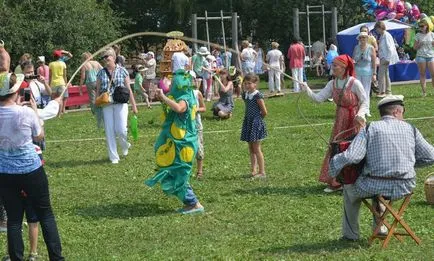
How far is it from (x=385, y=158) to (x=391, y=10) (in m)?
22.1

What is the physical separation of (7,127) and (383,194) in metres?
3.18

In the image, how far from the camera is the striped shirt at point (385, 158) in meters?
7.02

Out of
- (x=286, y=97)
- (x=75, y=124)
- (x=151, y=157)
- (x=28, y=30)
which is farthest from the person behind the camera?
(x=28, y=30)

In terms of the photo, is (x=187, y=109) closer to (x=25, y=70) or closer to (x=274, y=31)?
(x=25, y=70)

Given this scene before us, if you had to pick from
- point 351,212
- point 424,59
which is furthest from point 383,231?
point 424,59

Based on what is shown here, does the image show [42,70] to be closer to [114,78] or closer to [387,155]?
[114,78]

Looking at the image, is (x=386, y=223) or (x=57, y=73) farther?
(x=57, y=73)

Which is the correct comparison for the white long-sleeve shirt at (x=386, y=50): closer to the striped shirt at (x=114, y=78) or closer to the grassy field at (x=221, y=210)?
the grassy field at (x=221, y=210)

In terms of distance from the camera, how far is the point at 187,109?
9016 millimetres

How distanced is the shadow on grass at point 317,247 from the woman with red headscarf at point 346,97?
5.81ft

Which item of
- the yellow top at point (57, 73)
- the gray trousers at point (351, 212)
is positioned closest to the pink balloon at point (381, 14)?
the yellow top at point (57, 73)

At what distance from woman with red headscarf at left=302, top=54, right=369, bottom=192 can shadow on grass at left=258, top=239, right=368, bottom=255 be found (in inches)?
69.7

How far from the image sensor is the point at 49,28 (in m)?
29.1

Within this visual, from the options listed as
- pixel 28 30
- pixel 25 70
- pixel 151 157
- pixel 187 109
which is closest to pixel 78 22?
pixel 28 30
